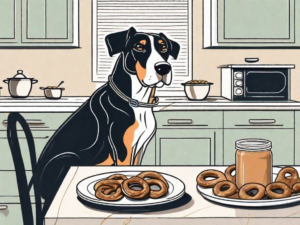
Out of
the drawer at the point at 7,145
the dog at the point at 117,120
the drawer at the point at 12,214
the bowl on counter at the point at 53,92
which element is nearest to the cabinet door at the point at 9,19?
the bowl on counter at the point at 53,92

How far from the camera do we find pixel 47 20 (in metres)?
2.96

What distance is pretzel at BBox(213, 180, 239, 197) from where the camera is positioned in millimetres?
892

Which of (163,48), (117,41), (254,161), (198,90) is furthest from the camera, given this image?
(198,90)

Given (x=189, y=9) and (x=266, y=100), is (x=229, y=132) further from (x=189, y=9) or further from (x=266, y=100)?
(x=189, y=9)

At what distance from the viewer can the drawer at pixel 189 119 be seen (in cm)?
276

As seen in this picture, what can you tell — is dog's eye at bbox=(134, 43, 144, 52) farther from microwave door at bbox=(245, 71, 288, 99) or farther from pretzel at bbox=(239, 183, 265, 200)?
pretzel at bbox=(239, 183, 265, 200)

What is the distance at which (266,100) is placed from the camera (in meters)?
2.89

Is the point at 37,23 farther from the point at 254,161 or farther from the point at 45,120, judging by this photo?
the point at 254,161

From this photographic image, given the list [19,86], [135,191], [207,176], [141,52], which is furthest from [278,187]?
[19,86]

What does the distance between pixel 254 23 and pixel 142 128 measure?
1.33m

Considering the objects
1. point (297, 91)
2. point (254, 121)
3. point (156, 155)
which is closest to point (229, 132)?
point (254, 121)

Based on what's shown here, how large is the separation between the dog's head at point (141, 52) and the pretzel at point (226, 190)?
169 centimetres

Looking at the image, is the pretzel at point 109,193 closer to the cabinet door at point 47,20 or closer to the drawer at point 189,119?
the drawer at point 189,119

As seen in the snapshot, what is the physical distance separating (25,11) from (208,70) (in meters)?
1.61
